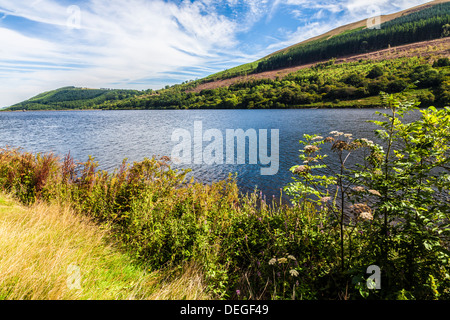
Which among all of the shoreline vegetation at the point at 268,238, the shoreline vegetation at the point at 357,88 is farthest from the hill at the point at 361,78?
the shoreline vegetation at the point at 268,238

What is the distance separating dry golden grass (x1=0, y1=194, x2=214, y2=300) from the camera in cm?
293

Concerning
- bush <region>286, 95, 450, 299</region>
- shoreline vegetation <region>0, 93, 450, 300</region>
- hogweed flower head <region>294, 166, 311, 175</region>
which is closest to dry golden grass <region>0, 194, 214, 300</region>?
shoreline vegetation <region>0, 93, 450, 300</region>

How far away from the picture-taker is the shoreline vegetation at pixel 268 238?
3195 millimetres

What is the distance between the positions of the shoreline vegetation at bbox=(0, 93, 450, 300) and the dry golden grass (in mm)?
26

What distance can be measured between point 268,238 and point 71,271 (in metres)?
4.28

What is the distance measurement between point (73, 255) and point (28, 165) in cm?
745

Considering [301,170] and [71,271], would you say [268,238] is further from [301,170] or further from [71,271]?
[71,271]

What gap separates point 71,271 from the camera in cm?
340

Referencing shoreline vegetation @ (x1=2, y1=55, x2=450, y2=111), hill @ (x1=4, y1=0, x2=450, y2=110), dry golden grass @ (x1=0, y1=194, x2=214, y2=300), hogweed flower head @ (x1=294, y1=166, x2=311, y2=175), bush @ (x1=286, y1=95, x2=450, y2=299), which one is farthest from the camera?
hill @ (x1=4, y1=0, x2=450, y2=110)

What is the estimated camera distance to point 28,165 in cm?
880

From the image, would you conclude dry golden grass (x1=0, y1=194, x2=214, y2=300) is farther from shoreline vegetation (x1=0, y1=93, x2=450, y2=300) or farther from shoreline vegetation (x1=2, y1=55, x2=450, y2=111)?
shoreline vegetation (x1=2, y1=55, x2=450, y2=111)

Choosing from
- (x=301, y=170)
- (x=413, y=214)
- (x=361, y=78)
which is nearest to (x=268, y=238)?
(x=301, y=170)
